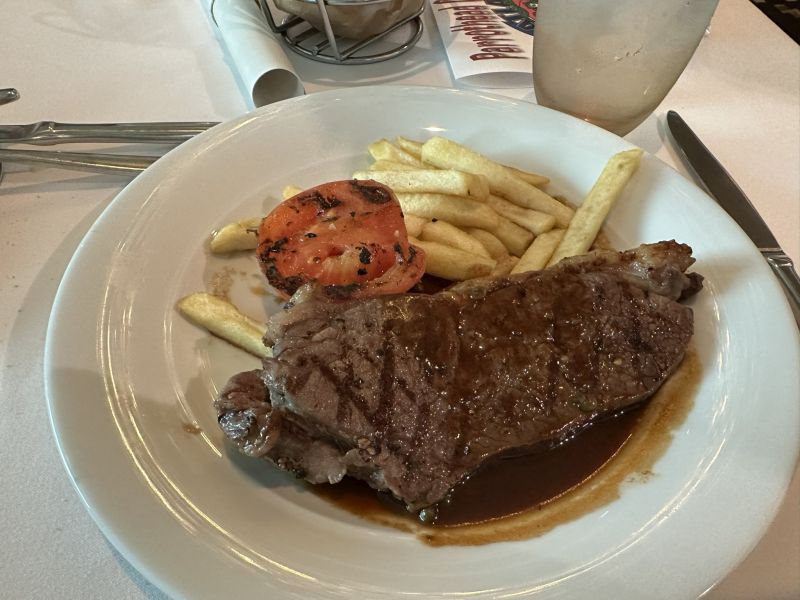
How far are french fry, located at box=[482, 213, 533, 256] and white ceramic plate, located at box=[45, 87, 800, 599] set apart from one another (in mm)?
467

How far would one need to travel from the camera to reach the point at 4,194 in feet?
9.18

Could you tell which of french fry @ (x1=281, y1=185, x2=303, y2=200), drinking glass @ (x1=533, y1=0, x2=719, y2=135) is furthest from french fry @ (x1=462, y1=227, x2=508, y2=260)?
drinking glass @ (x1=533, y1=0, x2=719, y2=135)

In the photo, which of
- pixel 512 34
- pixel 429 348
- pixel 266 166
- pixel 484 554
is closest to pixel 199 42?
pixel 266 166

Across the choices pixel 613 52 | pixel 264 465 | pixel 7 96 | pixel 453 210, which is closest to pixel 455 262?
pixel 453 210

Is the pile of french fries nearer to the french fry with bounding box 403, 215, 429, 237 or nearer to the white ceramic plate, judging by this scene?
the french fry with bounding box 403, 215, 429, 237

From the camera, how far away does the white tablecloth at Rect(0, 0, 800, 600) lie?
1819 millimetres

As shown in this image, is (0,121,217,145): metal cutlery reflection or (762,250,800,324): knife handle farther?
(0,121,217,145): metal cutlery reflection

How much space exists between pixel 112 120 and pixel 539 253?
7.85 ft

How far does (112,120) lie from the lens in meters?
3.21

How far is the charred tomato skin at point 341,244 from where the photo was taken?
2262 mm

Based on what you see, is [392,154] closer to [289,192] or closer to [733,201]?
[289,192]

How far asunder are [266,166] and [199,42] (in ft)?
5.30

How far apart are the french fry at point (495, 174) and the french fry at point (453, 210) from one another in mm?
160

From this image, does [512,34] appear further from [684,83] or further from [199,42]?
[199,42]
